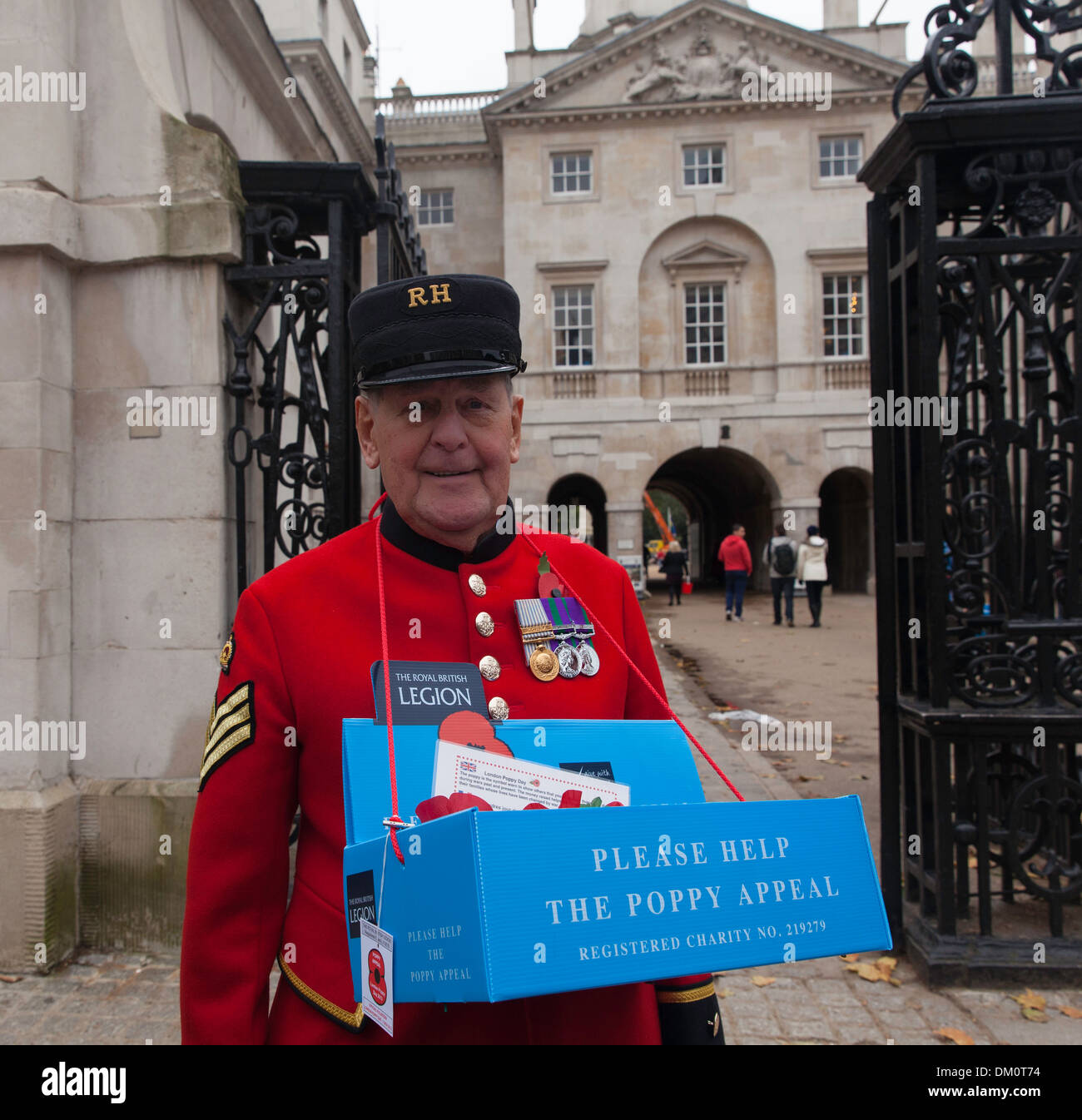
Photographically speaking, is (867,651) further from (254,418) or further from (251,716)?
(251,716)

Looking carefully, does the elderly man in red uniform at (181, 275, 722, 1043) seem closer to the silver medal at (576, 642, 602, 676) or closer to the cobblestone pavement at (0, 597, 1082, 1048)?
the silver medal at (576, 642, 602, 676)

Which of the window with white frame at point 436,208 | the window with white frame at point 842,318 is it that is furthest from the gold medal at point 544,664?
the window with white frame at point 436,208

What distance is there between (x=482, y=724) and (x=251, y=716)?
44cm

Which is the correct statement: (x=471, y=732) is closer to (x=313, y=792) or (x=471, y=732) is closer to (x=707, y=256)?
(x=313, y=792)

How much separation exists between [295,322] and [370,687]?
3242 millimetres

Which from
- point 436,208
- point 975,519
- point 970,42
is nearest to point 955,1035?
point 975,519

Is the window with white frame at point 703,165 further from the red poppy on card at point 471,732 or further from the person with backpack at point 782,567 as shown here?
the red poppy on card at point 471,732

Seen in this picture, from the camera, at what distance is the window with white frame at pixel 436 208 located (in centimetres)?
3117

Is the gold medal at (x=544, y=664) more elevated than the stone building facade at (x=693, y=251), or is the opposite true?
the stone building facade at (x=693, y=251)

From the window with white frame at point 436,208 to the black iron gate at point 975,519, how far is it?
2857 centimetres

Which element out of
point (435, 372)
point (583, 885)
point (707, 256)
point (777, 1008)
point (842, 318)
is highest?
point (707, 256)

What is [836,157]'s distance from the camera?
28.2 metres

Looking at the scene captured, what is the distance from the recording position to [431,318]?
1801mm

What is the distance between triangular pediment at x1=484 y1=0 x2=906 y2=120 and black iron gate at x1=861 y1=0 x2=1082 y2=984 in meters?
26.1
